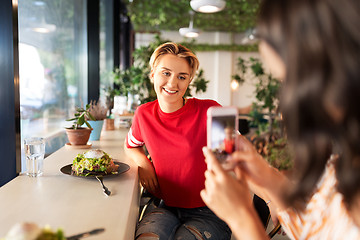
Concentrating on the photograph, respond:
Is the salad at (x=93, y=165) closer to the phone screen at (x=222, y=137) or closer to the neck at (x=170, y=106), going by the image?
the neck at (x=170, y=106)

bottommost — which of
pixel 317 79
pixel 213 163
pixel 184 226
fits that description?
pixel 184 226

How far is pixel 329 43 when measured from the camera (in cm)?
55

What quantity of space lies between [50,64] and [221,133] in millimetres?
1972

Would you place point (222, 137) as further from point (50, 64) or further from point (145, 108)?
point (50, 64)

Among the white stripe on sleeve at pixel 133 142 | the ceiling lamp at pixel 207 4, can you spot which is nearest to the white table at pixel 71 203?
the white stripe on sleeve at pixel 133 142

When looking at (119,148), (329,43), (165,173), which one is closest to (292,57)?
(329,43)

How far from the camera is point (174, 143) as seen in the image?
1.60 metres

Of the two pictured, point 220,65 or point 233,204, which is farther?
point 220,65

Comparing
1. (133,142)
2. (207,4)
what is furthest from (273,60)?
(207,4)

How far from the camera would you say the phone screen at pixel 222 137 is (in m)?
0.88

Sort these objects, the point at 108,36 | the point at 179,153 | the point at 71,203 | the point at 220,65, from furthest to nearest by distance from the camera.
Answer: the point at 220,65, the point at 108,36, the point at 179,153, the point at 71,203

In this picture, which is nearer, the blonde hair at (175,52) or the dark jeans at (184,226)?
the dark jeans at (184,226)

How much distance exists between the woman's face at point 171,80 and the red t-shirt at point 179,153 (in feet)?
0.21

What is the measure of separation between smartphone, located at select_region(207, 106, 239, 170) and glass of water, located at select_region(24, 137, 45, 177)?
2.86ft
